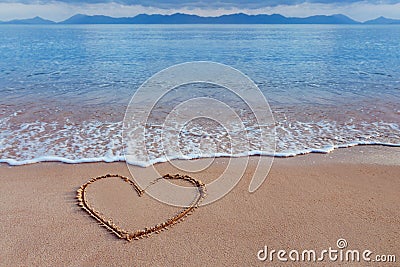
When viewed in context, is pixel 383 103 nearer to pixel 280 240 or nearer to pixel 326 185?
pixel 326 185

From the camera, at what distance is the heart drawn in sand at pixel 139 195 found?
372cm

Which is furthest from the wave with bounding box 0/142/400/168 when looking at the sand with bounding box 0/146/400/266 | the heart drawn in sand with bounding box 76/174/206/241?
the heart drawn in sand with bounding box 76/174/206/241
